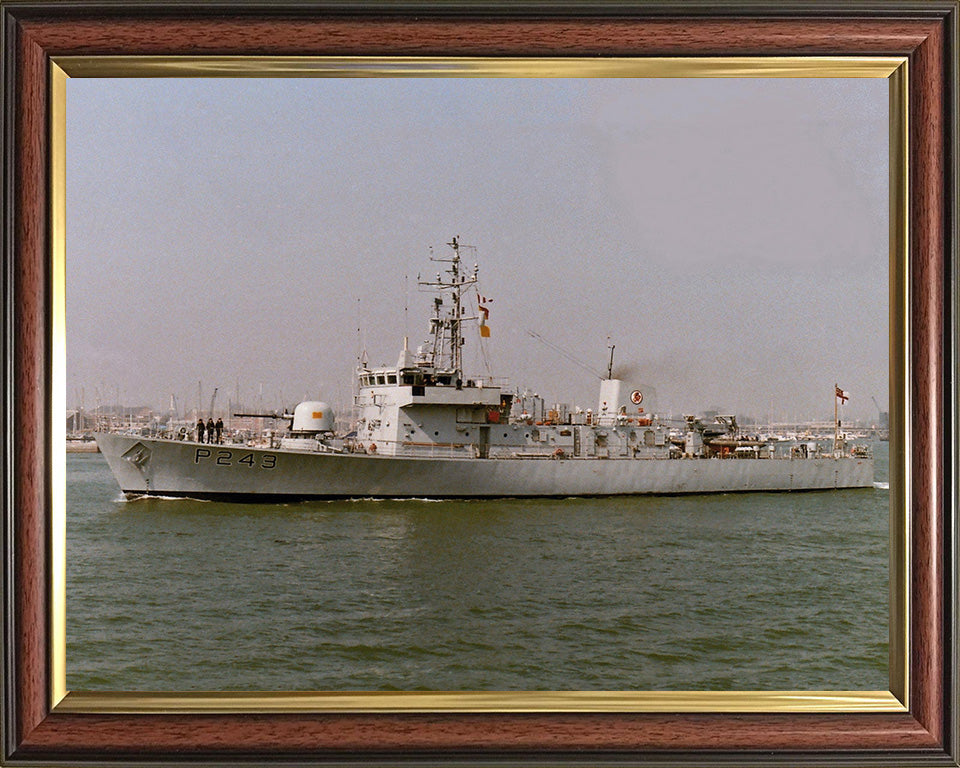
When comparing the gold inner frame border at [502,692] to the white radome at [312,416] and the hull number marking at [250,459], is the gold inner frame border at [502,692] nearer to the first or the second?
the white radome at [312,416]

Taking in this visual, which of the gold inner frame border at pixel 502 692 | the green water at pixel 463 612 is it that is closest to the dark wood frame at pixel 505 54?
the gold inner frame border at pixel 502 692

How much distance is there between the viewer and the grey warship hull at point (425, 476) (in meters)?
8.18

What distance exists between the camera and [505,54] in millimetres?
1920

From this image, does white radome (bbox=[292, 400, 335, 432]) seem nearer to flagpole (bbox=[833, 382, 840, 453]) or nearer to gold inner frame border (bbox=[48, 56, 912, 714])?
gold inner frame border (bbox=[48, 56, 912, 714])

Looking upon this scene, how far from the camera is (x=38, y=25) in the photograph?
6.28ft

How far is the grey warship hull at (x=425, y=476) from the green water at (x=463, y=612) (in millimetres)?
4291

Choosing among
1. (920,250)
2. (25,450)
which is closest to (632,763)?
(920,250)

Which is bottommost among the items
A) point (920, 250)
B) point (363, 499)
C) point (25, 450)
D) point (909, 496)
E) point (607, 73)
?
point (363, 499)

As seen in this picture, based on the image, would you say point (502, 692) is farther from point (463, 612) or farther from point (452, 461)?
point (452, 461)

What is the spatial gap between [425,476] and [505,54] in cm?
742

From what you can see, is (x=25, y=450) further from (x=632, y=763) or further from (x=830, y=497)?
(x=830, y=497)

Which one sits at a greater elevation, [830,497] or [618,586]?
[830,497]

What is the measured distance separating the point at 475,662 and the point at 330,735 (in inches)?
22.2

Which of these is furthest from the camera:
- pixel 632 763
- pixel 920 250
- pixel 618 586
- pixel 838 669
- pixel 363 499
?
pixel 363 499
